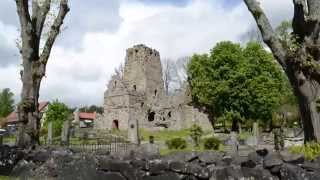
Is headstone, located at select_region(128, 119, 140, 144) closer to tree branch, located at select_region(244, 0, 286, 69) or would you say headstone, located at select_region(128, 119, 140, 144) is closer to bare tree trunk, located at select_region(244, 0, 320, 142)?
tree branch, located at select_region(244, 0, 286, 69)

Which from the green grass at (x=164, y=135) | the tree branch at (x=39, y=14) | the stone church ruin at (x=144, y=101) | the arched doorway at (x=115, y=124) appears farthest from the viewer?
the arched doorway at (x=115, y=124)

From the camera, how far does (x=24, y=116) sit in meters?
15.7

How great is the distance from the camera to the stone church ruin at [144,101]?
206ft

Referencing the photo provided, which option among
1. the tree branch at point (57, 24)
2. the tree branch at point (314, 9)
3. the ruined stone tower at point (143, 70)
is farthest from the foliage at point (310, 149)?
the ruined stone tower at point (143, 70)

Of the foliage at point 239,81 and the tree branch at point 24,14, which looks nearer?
the tree branch at point 24,14

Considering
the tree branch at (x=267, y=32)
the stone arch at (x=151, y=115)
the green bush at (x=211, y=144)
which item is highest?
the stone arch at (x=151, y=115)

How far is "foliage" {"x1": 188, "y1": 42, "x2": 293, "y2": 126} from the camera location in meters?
55.2

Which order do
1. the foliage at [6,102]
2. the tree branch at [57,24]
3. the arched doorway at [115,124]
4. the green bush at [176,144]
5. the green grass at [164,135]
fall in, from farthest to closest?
the foliage at [6,102] < the arched doorway at [115,124] < the green grass at [164,135] < the green bush at [176,144] < the tree branch at [57,24]

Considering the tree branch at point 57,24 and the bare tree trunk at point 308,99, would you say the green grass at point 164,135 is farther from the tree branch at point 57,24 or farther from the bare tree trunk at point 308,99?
the bare tree trunk at point 308,99

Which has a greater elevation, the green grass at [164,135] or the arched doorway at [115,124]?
the arched doorway at [115,124]

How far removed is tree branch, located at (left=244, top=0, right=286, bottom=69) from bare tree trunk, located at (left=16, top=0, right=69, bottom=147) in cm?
802

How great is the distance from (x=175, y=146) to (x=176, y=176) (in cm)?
2030

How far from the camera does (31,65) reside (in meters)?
16.2

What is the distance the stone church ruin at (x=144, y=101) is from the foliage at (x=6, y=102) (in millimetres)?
42852
